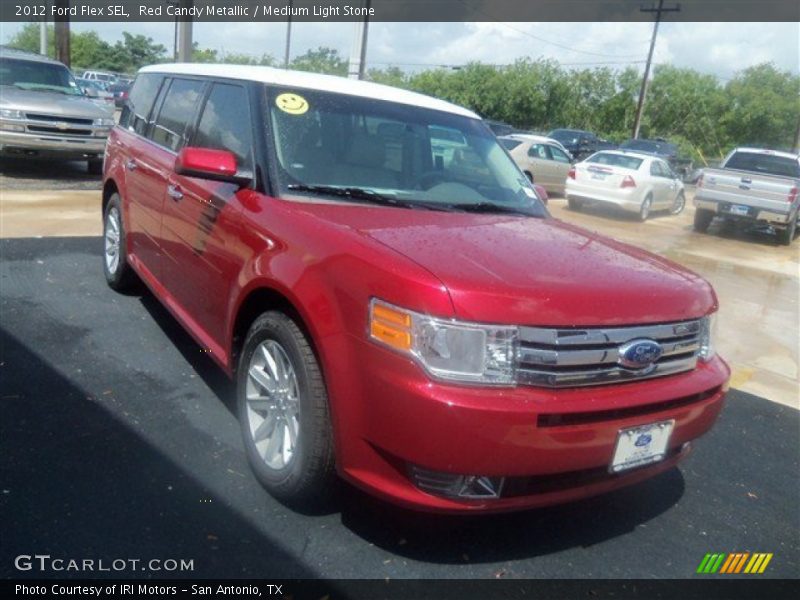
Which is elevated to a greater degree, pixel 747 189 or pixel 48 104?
pixel 48 104

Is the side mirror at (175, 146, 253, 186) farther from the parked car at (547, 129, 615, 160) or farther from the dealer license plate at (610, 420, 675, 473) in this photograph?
the parked car at (547, 129, 615, 160)

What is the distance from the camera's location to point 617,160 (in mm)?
16500

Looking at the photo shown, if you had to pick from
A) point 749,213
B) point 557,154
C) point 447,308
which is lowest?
point 749,213

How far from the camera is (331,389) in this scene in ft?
9.00

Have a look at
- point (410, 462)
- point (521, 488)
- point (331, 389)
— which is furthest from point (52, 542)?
point (521, 488)

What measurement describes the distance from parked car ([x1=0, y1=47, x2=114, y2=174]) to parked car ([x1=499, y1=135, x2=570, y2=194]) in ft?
29.5

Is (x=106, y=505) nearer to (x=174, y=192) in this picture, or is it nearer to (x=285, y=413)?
(x=285, y=413)

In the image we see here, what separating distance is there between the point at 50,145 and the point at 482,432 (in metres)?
10.6

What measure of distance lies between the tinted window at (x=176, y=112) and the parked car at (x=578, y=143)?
88.8 feet

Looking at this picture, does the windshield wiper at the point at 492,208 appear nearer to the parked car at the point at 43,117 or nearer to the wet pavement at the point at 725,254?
the wet pavement at the point at 725,254

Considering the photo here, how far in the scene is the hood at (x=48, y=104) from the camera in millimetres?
10922

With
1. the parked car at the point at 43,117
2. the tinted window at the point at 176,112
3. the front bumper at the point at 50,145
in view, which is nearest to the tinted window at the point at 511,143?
the parked car at the point at 43,117

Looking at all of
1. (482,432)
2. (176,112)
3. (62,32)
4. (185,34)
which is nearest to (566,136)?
(62,32)

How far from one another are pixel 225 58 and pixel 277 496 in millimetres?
51732
